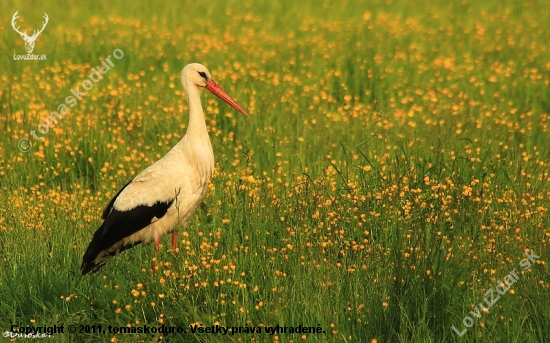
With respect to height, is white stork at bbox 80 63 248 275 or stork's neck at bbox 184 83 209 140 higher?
stork's neck at bbox 184 83 209 140

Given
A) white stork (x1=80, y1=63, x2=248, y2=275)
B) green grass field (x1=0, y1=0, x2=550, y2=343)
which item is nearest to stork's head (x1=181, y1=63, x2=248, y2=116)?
white stork (x1=80, y1=63, x2=248, y2=275)

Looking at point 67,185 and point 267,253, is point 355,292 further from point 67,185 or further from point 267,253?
point 67,185

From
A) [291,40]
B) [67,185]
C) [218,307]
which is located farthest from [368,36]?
[218,307]

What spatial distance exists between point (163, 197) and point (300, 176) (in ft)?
5.74

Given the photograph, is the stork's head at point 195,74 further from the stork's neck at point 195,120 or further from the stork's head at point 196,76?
the stork's neck at point 195,120

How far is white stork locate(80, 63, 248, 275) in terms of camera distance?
641 centimetres

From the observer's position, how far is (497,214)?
6.41 meters

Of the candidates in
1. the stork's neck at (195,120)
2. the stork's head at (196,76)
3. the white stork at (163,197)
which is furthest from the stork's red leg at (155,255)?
the stork's head at (196,76)

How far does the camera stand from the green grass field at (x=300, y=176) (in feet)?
17.4

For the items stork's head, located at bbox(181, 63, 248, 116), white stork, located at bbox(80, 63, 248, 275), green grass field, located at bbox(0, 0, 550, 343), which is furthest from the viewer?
stork's head, located at bbox(181, 63, 248, 116)

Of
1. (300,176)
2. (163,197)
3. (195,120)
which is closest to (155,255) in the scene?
(163,197)

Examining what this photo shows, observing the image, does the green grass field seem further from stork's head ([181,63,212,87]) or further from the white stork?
stork's head ([181,63,212,87])

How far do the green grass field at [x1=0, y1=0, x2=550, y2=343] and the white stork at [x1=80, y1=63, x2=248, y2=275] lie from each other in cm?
18

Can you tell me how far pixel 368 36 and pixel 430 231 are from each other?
8.25 metres
